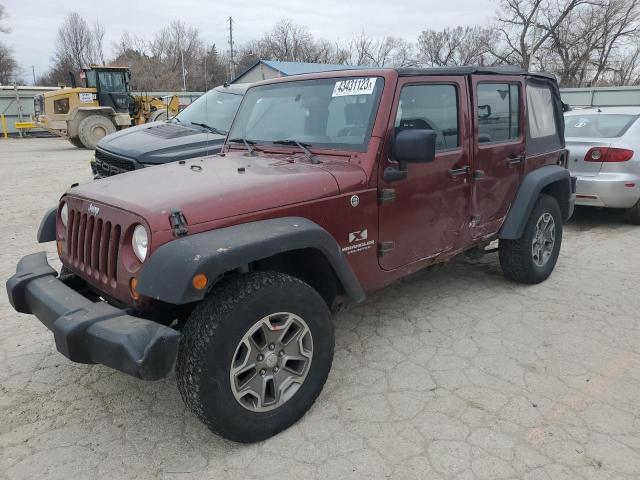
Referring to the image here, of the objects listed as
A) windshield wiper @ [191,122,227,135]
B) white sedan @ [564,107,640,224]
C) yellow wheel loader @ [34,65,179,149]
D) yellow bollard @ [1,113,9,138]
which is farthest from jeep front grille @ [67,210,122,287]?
yellow bollard @ [1,113,9,138]

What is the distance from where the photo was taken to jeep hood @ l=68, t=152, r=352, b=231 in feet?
7.86

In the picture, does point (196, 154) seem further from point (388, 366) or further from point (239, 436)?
point (239, 436)

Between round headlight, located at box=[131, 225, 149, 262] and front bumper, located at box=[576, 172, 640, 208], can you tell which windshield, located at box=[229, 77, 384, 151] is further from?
front bumper, located at box=[576, 172, 640, 208]

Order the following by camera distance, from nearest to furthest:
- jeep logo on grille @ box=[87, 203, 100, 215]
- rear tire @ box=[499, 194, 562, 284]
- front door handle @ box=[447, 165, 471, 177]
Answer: jeep logo on grille @ box=[87, 203, 100, 215] → front door handle @ box=[447, 165, 471, 177] → rear tire @ box=[499, 194, 562, 284]

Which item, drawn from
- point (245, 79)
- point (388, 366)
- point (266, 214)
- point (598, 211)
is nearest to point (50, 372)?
point (266, 214)

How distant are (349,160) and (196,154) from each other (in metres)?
3.51

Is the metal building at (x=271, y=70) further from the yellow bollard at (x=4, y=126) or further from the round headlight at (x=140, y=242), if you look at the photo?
the round headlight at (x=140, y=242)

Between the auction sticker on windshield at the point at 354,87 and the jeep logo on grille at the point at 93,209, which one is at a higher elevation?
the auction sticker on windshield at the point at 354,87

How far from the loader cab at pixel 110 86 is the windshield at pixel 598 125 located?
50.5 ft

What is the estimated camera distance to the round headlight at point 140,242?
7.62 ft

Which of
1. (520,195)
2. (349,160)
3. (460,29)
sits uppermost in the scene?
(460,29)

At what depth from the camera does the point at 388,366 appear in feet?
10.9

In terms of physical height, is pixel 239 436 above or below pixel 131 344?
below

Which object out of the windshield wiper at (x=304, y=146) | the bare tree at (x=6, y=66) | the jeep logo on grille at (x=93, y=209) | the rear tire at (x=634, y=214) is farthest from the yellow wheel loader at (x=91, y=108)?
the bare tree at (x=6, y=66)
